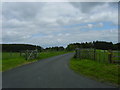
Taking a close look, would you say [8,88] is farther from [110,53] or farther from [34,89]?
[110,53]

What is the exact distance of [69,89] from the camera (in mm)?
6977

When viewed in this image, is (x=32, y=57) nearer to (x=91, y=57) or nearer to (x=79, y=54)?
(x=79, y=54)

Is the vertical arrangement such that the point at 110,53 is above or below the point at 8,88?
above

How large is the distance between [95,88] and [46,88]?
2.21m

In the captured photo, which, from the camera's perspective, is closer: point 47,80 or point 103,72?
point 47,80

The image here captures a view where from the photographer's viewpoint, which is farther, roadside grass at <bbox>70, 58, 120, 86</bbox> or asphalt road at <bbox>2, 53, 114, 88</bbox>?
roadside grass at <bbox>70, 58, 120, 86</bbox>

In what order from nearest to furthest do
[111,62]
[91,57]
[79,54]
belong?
[111,62] < [91,57] < [79,54]

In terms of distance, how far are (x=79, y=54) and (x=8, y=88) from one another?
21.5 metres

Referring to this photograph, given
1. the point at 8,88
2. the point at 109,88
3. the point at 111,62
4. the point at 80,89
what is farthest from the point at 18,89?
the point at 111,62

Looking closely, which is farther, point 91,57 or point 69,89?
point 91,57

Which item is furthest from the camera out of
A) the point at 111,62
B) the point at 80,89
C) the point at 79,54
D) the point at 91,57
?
the point at 79,54

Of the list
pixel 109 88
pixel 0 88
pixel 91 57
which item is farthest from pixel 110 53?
pixel 0 88

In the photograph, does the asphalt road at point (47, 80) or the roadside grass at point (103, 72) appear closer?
the asphalt road at point (47, 80)

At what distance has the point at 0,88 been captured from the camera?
745cm
